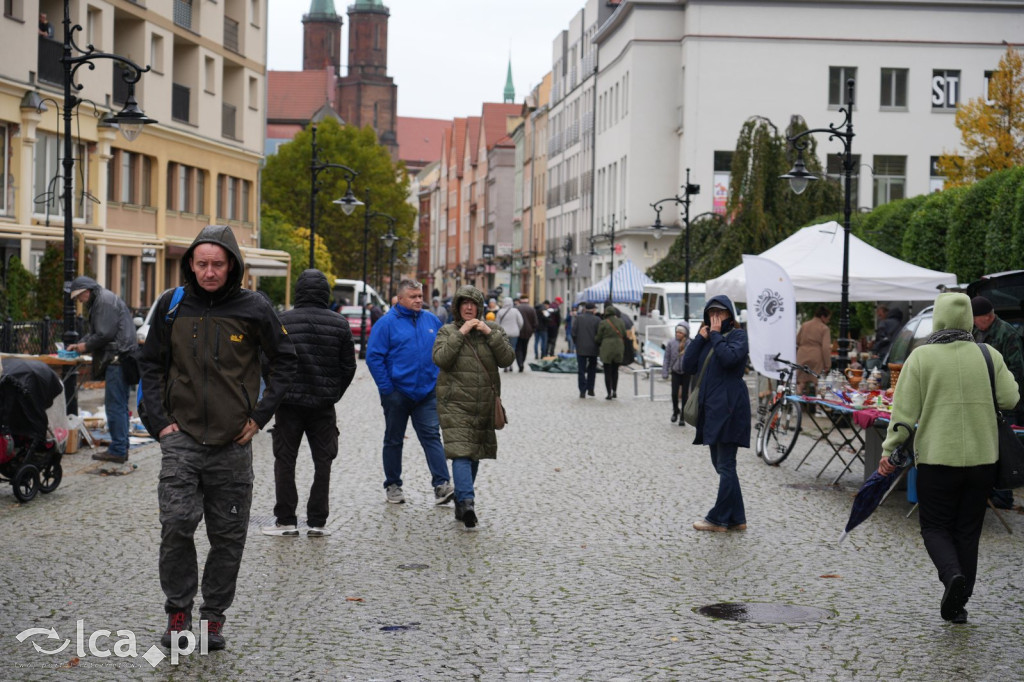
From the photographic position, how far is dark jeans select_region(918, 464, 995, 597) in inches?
297

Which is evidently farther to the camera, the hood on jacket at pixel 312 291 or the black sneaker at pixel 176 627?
the hood on jacket at pixel 312 291

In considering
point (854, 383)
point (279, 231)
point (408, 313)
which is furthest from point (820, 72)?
point (408, 313)

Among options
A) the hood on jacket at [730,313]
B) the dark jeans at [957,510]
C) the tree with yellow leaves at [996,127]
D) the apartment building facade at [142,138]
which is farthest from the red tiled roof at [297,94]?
the dark jeans at [957,510]

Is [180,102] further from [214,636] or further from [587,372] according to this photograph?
[214,636]

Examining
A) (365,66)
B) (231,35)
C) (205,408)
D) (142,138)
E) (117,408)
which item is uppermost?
(365,66)

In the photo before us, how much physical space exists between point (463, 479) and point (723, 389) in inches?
80.9

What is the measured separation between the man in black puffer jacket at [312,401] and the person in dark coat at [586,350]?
1627cm

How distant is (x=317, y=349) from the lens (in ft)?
32.6

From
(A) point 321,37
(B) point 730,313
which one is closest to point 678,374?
(B) point 730,313

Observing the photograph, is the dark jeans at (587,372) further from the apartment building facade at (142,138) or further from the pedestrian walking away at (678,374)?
the apartment building facade at (142,138)

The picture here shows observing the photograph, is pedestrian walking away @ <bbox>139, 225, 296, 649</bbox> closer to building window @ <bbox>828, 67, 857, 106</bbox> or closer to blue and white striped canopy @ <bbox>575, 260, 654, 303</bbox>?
blue and white striped canopy @ <bbox>575, 260, 654, 303</bbox>

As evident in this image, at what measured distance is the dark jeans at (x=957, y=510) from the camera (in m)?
7.55

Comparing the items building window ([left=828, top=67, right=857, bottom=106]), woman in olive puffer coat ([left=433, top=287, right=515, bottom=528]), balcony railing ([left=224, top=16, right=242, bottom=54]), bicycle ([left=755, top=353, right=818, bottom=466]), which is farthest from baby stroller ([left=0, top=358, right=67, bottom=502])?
building window ([left=828, top=67, right=857, bottom=106])

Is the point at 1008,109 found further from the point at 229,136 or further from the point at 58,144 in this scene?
the point at 58,144
